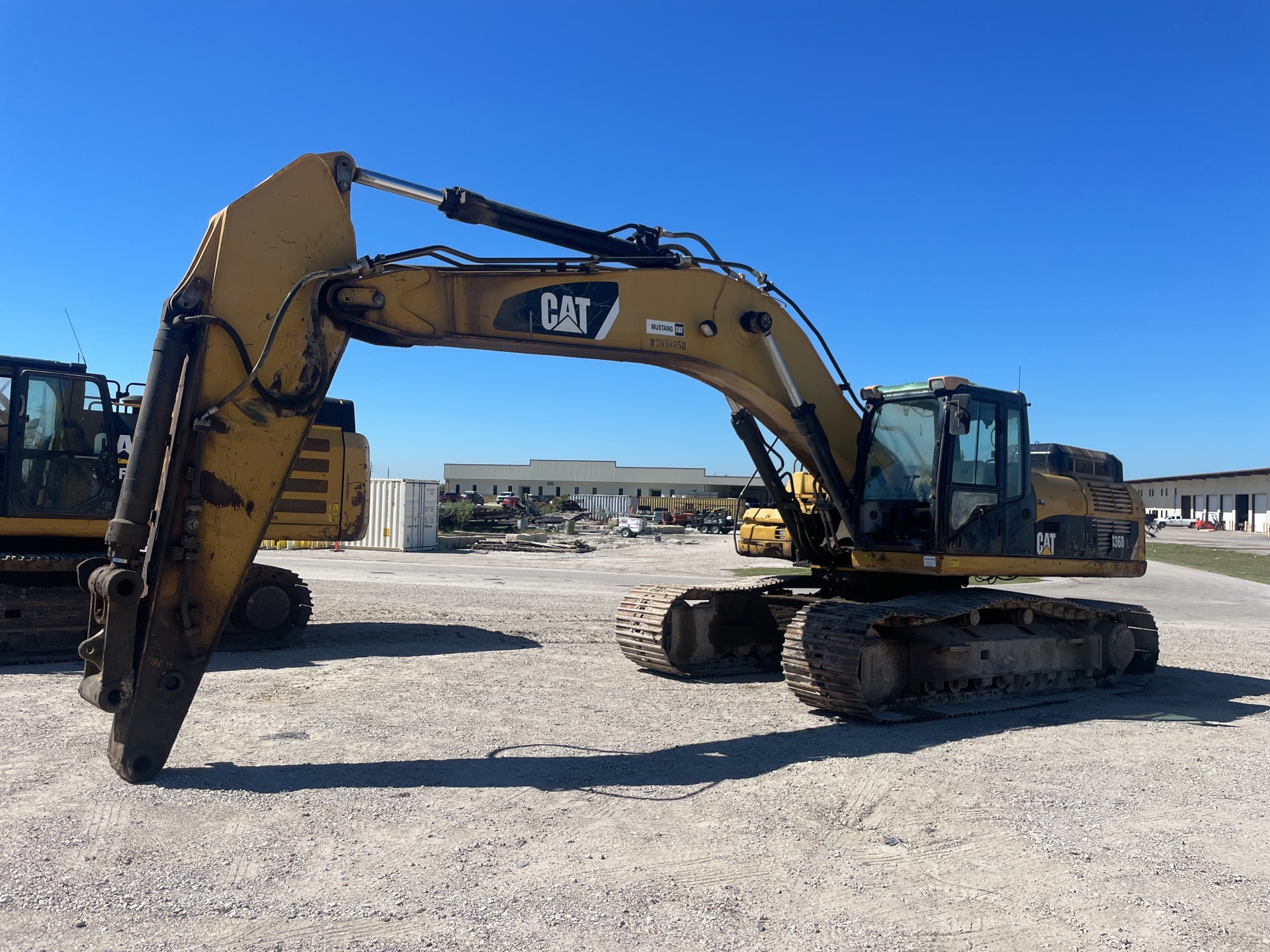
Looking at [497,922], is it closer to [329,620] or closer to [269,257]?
[269,257]

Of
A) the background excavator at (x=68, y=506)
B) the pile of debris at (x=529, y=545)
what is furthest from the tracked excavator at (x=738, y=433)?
the pile of debris at (x=529, y=545)

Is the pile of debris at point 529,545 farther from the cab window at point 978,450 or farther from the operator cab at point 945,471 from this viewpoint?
the cab window at point 978,450

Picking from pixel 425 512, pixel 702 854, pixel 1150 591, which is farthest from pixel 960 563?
pixel 425 512

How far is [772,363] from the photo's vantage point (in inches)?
356

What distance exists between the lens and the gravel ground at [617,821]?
4.24m

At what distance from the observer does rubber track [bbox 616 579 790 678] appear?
1047 centimetres

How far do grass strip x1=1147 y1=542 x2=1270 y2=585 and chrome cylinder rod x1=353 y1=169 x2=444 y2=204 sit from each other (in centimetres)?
2671

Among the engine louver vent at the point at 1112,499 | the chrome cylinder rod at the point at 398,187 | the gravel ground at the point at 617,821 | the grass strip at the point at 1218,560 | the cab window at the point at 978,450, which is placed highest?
the chrome cylinder rod at the point at 398,187

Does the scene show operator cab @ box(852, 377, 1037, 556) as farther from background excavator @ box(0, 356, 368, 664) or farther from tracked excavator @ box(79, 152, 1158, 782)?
background excavator @ box(0, 356, 368, 664)

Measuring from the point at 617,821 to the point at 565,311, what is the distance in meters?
3.90

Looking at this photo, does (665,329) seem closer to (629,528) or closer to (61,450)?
(61,450)

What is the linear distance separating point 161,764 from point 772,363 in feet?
19.3

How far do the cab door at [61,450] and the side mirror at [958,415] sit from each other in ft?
30.1

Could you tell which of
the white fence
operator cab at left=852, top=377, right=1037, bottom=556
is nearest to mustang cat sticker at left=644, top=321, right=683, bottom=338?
operator cab at left=852, top=377, right=1037, bottom=556
